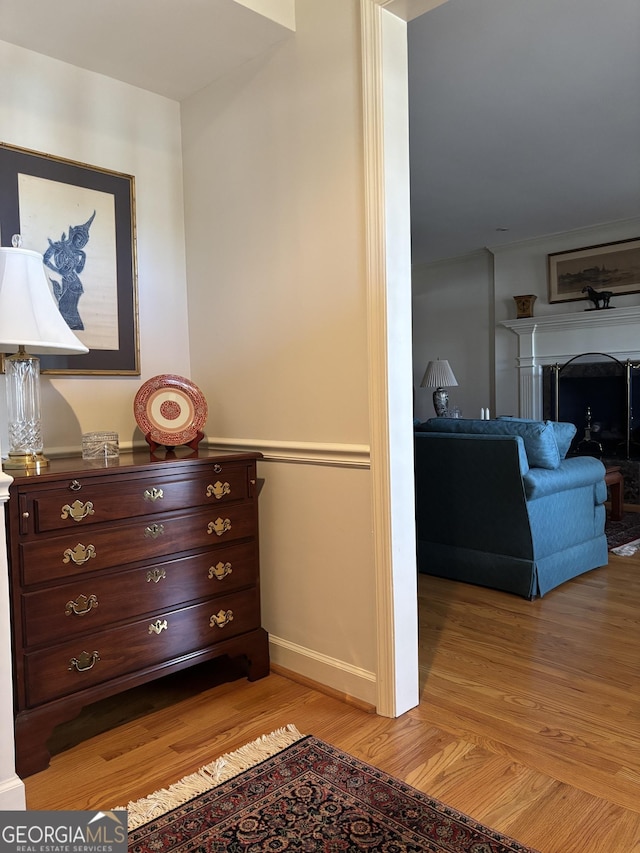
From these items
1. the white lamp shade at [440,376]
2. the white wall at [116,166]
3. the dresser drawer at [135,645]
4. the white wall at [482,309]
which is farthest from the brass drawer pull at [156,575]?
the white wall at [482,309]

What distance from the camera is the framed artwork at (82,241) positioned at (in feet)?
7.98

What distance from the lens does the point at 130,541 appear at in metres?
2.14

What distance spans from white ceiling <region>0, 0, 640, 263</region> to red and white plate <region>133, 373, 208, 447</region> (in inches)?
50.4

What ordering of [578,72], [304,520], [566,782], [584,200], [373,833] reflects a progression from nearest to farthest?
[373,833]
[566,782]
[304,520]
[578,72]
[584,200]

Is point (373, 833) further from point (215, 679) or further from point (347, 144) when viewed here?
point (347, 144)

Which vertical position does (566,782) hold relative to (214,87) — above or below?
below

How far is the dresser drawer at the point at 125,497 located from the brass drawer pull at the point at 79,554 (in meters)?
0.07

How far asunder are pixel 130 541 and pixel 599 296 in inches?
212

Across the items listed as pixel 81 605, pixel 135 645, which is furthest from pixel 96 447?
pixel 135 645

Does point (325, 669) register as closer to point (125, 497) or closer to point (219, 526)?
point (219, 526)

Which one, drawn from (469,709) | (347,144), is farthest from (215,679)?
(347,144)

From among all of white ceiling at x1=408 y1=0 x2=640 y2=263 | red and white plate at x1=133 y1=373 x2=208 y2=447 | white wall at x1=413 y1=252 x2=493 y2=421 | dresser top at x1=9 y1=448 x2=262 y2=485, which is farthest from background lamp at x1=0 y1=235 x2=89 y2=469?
white wall at x1=413 y1=252 x2=493 y2=421

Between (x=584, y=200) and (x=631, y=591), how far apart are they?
11.5ft

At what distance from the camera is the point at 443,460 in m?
3.61
